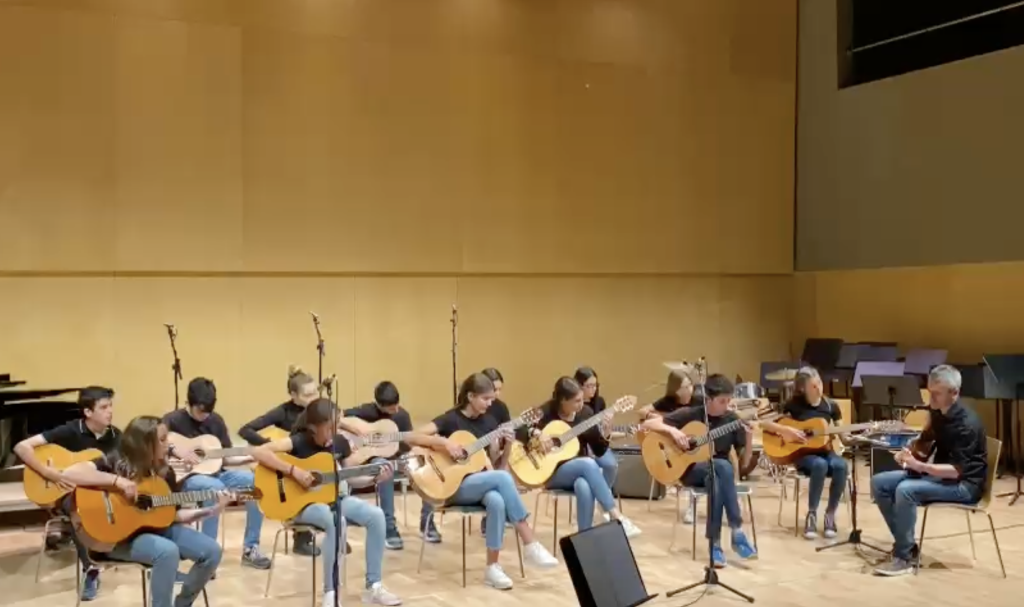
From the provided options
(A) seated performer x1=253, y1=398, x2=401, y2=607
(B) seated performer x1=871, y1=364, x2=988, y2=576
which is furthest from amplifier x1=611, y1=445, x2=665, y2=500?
(A) seated performer x1=253, y1=398, x2=401, y2=607

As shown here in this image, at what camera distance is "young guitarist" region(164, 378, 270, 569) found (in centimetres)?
685

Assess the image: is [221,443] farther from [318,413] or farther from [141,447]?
[141,447]

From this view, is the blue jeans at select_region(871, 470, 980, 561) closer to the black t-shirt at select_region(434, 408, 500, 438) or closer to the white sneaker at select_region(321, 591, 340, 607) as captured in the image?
the black t-shirt at select_region(434, 408, 500, 438)

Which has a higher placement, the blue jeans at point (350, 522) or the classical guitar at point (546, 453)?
the classical guitar at point (546, 453)

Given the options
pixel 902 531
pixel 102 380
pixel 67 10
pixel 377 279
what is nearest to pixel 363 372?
pixel 377 279

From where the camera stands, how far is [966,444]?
21.3 feet

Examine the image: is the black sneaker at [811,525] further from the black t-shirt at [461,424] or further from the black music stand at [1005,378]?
the black music stand at [1005,378]

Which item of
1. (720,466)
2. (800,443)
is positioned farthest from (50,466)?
(800,443)

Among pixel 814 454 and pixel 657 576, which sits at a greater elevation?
pixel 814 454

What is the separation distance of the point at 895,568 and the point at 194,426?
4519 millimetres

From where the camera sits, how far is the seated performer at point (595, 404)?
24.8 feet

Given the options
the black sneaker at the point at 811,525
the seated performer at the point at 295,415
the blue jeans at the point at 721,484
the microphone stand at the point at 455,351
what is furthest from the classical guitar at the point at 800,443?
the microphone stand at the point at 455,351

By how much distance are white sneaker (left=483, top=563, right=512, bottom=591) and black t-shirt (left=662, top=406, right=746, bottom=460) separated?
5.22 ft

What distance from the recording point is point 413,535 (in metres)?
8.02
